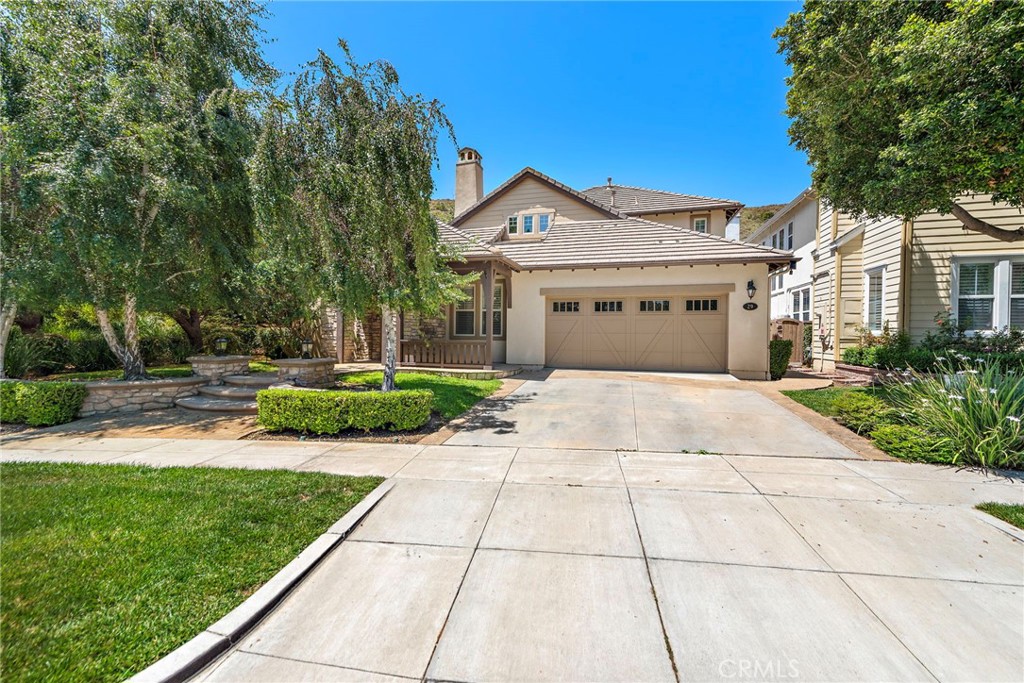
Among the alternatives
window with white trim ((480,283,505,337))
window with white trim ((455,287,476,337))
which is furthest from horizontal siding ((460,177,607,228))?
window with white trim ((455,287,476,337))

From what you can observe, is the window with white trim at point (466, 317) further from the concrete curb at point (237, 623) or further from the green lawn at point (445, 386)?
the concrete curb at point (237, 623)

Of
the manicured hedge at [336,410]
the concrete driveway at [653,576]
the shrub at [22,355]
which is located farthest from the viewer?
the shrub at [22,355]

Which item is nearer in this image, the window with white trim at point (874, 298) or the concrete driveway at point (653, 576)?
A: the concrete driveway at point (653, 576)

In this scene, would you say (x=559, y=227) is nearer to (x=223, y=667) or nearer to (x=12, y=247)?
(x=12, y=247)

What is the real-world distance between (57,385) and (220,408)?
2.61m

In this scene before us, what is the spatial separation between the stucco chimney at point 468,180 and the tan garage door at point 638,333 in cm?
729

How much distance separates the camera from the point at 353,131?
6375mm

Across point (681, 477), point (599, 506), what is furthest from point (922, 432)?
point (599, 506)

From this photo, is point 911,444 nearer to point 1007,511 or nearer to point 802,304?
point 1007,511

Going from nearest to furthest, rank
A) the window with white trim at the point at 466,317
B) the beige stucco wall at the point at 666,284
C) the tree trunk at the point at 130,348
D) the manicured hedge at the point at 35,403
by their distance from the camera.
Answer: the manicured hedge at the point at 35,403
the tree trunk at the point at 130,348
the beige stucco wall at the point at 666,284
the window with white trim at the point at 466,317

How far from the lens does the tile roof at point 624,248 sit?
1185 cm

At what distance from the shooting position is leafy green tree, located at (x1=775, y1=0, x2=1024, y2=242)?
4.71 meters

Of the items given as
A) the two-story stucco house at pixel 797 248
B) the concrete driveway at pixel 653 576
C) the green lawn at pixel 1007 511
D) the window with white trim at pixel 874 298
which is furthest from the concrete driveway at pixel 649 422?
the two-story stucco house at pixel 797 248

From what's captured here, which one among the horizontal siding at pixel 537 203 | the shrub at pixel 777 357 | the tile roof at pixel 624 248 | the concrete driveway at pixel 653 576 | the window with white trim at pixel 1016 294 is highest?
the horizontal siding at pixel 537 203
